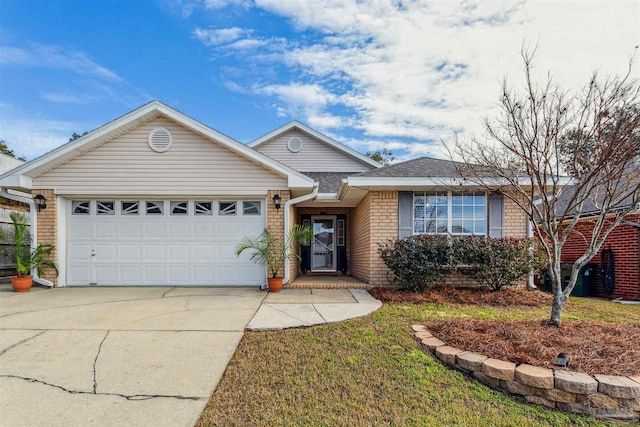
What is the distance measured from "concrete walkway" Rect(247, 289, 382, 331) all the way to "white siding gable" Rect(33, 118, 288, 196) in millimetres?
2860

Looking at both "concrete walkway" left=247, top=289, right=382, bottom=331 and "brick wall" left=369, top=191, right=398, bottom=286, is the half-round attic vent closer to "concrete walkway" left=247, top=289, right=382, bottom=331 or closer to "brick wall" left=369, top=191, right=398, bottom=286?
"concrete walkway" left=247, top=289, right=382, bottom=331

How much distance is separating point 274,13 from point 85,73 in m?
7.88

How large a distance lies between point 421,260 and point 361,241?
9.15 feet

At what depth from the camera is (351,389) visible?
323 cm

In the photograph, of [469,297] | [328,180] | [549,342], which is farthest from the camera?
[328,180]

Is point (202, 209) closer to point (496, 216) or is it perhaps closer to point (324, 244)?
point (324, 244)

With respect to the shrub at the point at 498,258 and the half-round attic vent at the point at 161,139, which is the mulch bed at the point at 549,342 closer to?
the shrub at the point at 498,258

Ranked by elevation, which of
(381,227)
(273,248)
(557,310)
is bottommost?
(557,310)

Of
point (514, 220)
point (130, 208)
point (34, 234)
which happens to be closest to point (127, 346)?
point (130, 208)

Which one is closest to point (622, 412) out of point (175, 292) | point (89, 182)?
point (175, 292)

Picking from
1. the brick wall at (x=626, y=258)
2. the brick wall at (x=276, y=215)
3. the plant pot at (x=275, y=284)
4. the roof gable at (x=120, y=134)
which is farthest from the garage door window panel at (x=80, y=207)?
the brick wall at (x=626, y=258)

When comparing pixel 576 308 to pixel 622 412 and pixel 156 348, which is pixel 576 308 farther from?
pixel 156 348

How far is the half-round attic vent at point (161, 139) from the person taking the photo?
28.5 ft

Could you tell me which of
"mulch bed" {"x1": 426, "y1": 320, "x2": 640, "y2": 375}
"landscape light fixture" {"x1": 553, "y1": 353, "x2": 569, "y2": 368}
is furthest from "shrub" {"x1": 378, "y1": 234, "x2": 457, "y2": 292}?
"landscape light fixture" {"x1": 553, "y1": 353, "x2": 569, "y2": 368}
